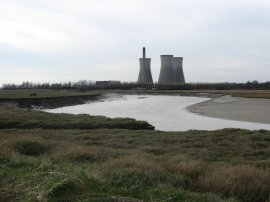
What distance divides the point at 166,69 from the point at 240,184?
136 metres

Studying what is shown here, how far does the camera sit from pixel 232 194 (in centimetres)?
833

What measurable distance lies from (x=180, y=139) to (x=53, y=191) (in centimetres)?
1408

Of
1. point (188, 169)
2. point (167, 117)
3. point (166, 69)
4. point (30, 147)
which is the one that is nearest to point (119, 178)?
point (188, 169)

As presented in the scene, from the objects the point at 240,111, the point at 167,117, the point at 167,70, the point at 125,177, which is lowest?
the point at 167,117

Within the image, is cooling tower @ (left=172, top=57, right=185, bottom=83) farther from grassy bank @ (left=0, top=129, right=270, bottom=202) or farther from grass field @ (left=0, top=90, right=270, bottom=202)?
grassy bank @ (left=0, top=129, right=270, bottom=202)

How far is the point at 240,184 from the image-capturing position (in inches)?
343

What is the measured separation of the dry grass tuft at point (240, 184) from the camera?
27.8 feet

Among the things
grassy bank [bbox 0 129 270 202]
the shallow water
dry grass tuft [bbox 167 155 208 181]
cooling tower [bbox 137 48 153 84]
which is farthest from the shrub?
cooling tower [bbox 137 48 153 84]

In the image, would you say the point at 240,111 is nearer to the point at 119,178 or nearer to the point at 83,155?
the point at 83,155

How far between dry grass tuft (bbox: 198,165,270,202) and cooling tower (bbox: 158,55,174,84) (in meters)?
132

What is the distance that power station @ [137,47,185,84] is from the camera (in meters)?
144

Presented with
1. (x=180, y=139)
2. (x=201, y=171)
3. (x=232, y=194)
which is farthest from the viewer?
(x=180, y=139)

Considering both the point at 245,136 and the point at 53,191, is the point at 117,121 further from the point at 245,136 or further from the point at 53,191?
the point at 53,191

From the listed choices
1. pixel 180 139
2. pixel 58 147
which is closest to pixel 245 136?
pixel 180 139
